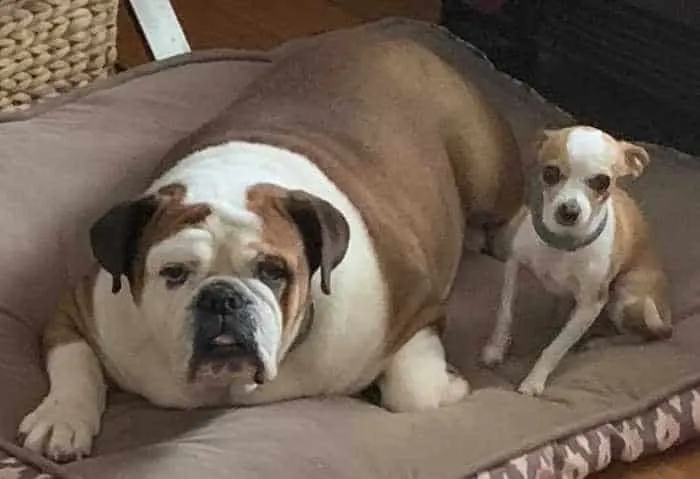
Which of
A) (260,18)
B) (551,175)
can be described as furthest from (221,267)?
(260,18)

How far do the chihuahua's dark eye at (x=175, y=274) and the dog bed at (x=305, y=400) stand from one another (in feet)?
0.67

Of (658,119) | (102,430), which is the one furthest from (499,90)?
(102,430)

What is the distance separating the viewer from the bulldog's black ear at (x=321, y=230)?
5.98 ft

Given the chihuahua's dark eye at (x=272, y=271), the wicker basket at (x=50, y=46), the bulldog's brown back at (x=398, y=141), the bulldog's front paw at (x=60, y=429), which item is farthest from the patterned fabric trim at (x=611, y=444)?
the wicker basket at (x=50, y=46)

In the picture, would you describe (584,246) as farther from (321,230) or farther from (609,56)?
(609,56)

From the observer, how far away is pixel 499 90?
2.80 metres

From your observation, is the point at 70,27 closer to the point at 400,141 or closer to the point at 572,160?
the point at 400,141

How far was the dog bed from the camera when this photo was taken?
1.85 m

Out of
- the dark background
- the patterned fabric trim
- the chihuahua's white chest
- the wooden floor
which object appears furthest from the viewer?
the wooden floor

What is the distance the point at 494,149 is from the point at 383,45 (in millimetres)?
234

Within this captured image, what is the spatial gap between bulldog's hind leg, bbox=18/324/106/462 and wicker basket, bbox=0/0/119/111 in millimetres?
694

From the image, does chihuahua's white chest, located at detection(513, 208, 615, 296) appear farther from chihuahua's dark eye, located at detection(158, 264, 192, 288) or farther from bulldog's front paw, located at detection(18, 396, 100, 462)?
bulldog's front paw, located at detection(18, 396, 100, 462)

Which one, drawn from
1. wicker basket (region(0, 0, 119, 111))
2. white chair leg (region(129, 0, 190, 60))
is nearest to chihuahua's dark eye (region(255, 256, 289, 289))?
wicker basket (region(0, 0, 119, 111))

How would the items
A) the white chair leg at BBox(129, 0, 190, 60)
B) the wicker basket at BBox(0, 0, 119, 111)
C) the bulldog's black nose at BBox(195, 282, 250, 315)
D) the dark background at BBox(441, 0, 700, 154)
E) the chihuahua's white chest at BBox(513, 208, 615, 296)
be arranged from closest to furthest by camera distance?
the bulldog's black nose at BBox(195, 282, 250, 315)
the chihuahua's white chest at BBox(513, 208, 615, 296)
the wicker basket at BBox(0, 0, 119, 111)
the dark background at BBox(441, 0, 700, 154)
the white chair leg at BBox(129, 0, 190, 60)
